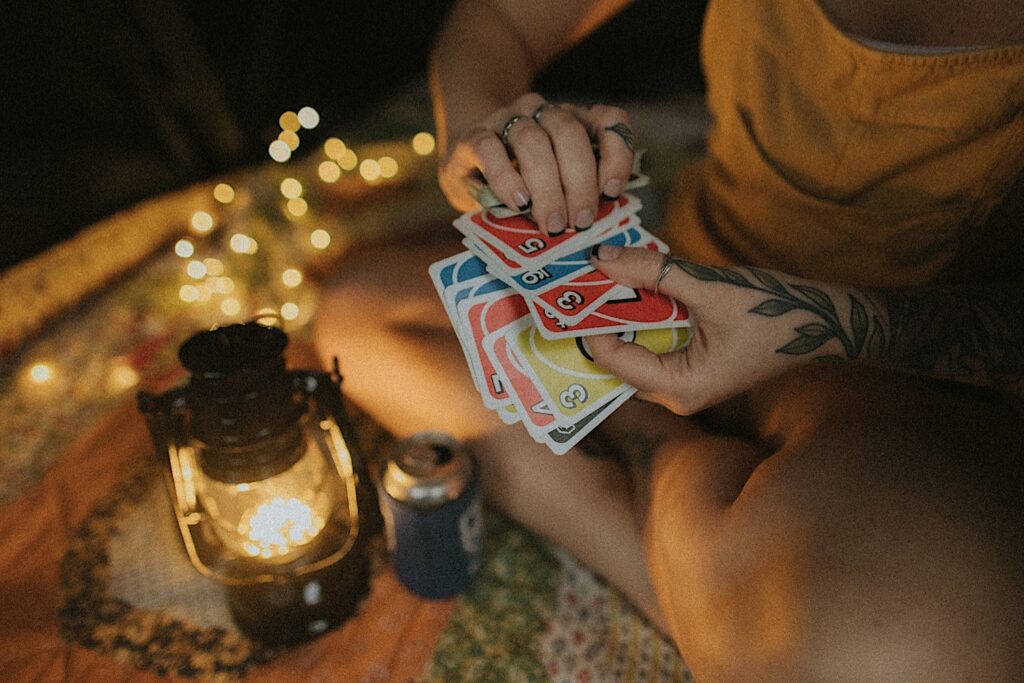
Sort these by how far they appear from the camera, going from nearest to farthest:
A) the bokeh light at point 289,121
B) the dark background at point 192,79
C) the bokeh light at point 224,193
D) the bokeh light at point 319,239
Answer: the dark background at point 192,79 → the bokeh light at point 319,239 → the bokeh light at point 224,193 → the bokeh light at point 289,121

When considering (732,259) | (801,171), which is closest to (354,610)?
(732,259)

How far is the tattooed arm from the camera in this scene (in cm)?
77

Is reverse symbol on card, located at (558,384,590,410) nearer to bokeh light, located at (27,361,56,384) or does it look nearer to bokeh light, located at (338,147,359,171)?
bokeh light, located at (27,361,56,384)

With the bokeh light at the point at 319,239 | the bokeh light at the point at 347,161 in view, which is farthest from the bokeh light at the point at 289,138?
the bokeh light at the point at 319,239

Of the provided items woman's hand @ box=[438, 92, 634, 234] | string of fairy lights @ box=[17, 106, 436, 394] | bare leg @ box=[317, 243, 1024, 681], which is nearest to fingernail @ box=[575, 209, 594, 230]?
woman's hand @ box=[438, 92, 634, 234]

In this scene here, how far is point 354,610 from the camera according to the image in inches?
40.3

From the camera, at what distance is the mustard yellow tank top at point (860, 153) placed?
86 centimetres

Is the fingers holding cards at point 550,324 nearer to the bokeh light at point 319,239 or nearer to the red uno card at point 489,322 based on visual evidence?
the red uno card at point 489,322

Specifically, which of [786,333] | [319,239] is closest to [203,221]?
[319,239]

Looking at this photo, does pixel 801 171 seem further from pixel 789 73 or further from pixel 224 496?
pixel 224 496

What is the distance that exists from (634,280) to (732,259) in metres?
0.41

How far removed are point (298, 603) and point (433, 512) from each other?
23 cm

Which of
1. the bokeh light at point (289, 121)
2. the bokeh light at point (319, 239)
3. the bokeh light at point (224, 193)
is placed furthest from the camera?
the bokeh light at point (289, 121)

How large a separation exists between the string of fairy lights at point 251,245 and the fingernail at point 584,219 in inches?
29.5
